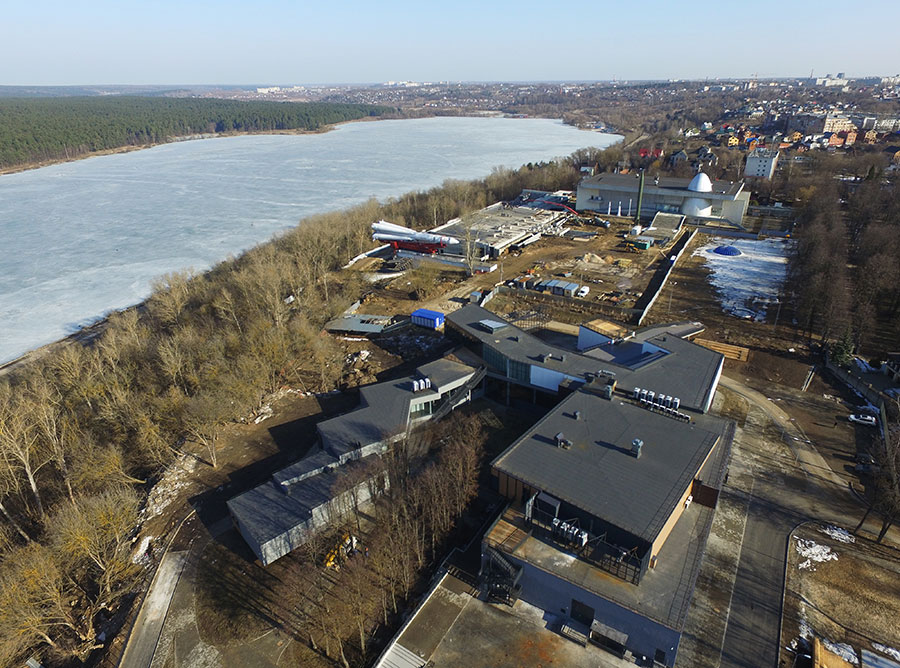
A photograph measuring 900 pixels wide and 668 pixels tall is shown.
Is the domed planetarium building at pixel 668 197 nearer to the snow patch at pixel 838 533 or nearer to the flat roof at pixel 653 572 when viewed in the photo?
the snow patch at pixel 838 533

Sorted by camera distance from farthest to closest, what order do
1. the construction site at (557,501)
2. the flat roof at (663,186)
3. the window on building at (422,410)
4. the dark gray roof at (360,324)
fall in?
the flat roof at (663,186) < the dark gray roof at (360,324) < the window on building at (422,410) < the construction site at (557,501)

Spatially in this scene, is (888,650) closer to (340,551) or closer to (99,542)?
(340,551)

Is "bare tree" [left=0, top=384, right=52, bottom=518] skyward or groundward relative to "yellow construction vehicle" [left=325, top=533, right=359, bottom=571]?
skyward

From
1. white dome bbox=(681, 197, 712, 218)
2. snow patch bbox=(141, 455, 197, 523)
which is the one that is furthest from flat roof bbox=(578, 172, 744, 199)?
snow patch bbox=(141, 455, 197, 523)

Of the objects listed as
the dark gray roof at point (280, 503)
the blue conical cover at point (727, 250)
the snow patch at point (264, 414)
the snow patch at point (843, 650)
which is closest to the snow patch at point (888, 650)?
the snow patch at point (843, 650)

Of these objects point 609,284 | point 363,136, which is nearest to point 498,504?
point 609,284

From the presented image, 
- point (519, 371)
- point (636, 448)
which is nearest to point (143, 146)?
point (519, 371)

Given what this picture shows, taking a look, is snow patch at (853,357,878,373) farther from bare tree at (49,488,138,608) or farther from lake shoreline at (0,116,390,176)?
lake shoreline at (0,116,390,176)
